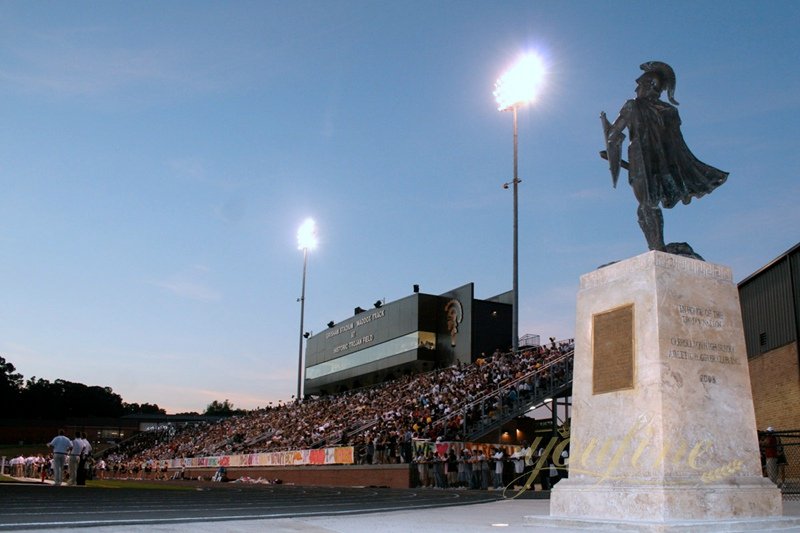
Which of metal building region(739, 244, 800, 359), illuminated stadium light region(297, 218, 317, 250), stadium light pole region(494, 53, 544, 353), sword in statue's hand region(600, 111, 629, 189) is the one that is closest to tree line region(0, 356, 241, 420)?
illuminated stadium light region(297, 218, 317, 250)

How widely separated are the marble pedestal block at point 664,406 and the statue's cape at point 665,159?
1.55m

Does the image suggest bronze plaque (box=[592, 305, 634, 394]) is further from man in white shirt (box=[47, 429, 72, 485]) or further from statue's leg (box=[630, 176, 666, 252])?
man in white shirt (box=[47, 429, 72, 485])

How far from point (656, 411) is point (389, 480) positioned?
20.2 metres

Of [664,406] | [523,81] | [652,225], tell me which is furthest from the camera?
[523,81]

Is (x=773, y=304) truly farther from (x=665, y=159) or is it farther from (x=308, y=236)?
(x=308, y=236)

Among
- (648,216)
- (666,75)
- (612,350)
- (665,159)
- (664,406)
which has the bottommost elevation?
(664,406)

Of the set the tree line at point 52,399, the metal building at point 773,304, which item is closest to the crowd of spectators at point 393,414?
the metal building at point 773,304

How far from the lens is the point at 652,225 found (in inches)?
432

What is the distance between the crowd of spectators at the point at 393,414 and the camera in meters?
29.9

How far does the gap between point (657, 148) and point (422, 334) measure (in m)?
39.6

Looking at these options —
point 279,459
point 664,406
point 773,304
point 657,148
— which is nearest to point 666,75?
point 657,148

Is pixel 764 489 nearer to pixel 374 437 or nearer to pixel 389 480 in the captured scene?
pixel 389 480

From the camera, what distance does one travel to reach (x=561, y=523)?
9.14 m

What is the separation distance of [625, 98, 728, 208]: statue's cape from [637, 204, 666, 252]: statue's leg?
293 millimetres
